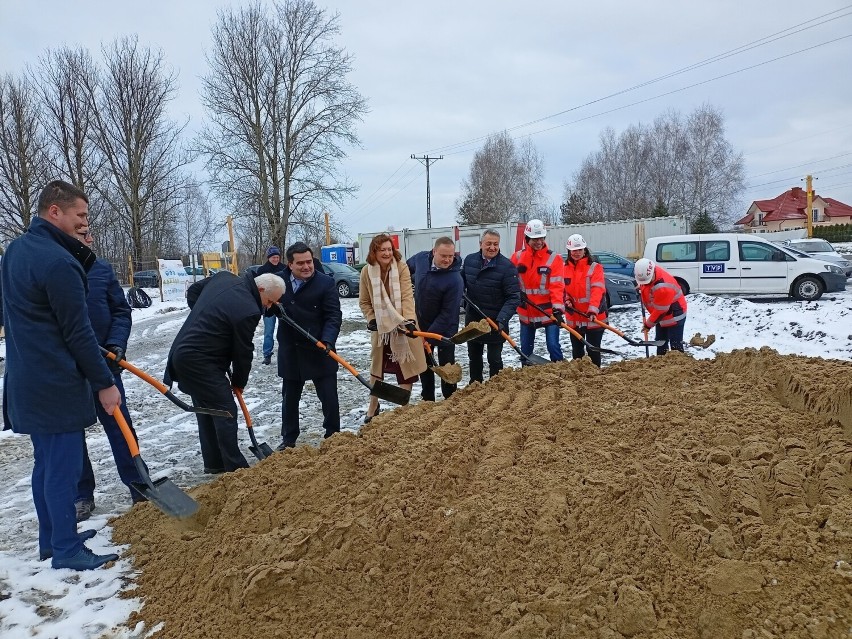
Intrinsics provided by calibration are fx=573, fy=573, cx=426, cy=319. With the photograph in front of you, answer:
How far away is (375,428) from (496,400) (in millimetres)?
813

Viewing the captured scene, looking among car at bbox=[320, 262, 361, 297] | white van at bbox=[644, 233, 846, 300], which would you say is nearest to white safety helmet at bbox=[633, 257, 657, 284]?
white van at bbox=[644, 233, 846, 300]

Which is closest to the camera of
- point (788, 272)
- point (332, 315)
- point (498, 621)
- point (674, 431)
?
point (498, 621)

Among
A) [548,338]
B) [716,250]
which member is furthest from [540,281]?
[716,250]

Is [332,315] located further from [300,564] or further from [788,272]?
[788,272]

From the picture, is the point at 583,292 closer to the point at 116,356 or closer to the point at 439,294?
the point at 439,294

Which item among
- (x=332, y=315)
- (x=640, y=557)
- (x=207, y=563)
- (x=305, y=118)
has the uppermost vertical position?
(x=305, y=118)

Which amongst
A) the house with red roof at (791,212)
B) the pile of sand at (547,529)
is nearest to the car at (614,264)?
the pile of sand at (547,529)

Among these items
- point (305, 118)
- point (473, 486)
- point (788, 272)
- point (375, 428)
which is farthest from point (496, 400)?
point (305, 118)

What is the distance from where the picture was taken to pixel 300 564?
7.52 ft

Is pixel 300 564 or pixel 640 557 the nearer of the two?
pixel 640 557

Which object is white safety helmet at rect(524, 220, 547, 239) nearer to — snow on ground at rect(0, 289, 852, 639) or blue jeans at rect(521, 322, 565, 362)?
blue jeans at rect(521, 322, 565, 362)

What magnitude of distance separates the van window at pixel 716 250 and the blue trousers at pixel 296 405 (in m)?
11.2

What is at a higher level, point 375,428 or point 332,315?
point 332,315

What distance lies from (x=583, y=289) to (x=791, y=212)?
61.8 meters
